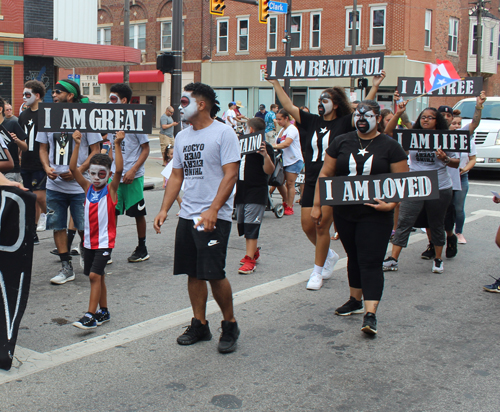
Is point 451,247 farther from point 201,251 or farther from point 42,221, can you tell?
point 42,221

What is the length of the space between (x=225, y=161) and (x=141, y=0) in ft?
131

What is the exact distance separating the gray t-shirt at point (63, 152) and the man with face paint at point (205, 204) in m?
2.26

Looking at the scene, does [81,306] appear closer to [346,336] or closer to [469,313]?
[346,336]

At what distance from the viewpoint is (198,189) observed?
4.42 metres

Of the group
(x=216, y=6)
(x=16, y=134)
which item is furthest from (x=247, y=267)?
(x=216, y=6)

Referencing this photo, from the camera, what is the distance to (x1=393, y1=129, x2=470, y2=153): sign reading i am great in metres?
6.91

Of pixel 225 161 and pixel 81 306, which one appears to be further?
pixel 81 306

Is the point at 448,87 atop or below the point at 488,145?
atop

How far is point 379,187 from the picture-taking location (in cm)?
473

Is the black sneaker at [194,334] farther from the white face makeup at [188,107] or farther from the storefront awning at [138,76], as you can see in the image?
the storefront awning at [138,76]

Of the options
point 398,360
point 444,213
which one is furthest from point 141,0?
point 398,360

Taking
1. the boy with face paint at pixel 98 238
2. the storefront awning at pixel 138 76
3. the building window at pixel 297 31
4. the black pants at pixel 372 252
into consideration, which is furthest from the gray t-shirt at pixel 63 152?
the storefront awning at pixel 138 76

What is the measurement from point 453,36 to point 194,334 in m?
37.3

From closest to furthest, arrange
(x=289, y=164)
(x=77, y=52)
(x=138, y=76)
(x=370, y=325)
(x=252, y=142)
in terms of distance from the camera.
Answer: (x=370, y=325) < (x=252, y=142) < (x=289, y=164) < (x=77, y=52) < (x=138, y=76)
